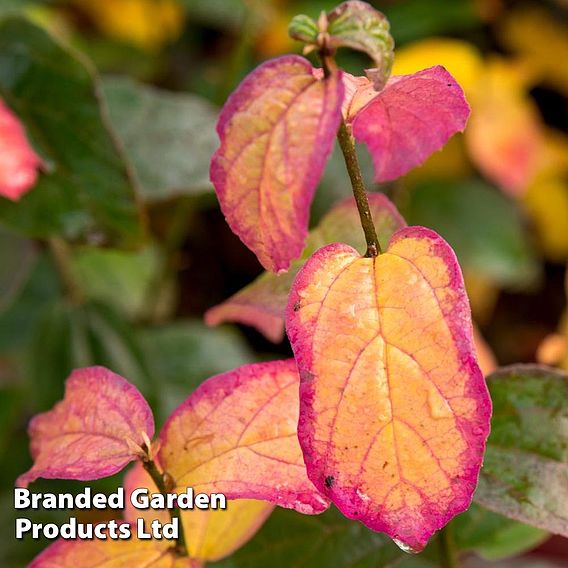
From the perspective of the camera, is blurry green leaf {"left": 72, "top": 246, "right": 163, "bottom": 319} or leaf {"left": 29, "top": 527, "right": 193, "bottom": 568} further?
blurry green leaf {"left": 72, "top": 246, "right": 163, "bottom": 319}

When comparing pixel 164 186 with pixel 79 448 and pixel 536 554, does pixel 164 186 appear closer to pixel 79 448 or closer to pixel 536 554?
pixel 79 448

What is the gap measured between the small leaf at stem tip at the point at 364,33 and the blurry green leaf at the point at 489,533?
0.39 metres

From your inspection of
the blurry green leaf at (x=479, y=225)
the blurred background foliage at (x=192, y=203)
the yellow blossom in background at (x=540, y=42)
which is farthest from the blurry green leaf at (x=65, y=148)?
the yellow blossom in background at (x=540, y=42)

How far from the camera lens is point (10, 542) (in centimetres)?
88

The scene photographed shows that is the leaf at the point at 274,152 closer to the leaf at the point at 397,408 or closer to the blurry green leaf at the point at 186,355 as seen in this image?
the leaf at the point at 397,408

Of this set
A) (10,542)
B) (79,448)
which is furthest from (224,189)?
(10,542)

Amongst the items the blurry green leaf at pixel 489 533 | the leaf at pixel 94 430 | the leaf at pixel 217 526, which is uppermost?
the leaf at pixel 94 430

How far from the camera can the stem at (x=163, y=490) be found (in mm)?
520

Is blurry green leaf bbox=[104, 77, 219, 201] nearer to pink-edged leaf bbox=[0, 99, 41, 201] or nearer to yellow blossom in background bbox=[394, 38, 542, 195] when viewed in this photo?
pink-edged leaf bbox=[0, 99, 41, 201]

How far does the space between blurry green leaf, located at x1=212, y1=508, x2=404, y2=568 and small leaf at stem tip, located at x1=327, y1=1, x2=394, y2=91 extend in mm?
346

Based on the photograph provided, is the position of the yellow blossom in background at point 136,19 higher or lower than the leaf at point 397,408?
lower

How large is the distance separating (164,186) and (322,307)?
445 mm

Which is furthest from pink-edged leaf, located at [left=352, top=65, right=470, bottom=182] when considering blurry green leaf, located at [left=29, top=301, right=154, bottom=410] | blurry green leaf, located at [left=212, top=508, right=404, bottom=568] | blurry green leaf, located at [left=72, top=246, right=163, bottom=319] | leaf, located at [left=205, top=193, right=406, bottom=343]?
blurry green leaf, located at [left=72, top=246, right=163, bottom=319]

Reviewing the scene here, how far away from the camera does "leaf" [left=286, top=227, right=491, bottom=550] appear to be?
461 mm
